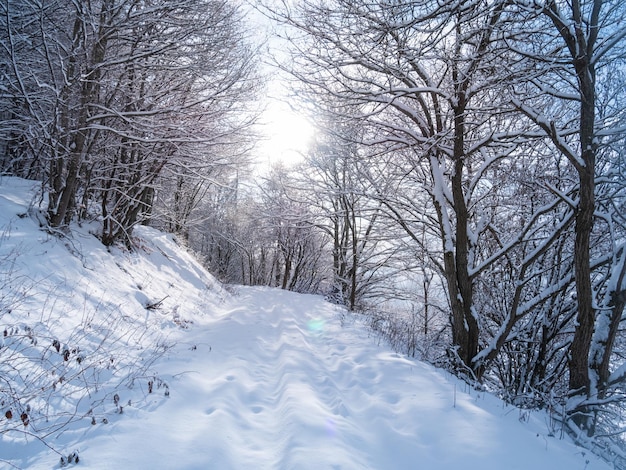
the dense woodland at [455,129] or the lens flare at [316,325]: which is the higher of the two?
the dense woodland at [455,129]

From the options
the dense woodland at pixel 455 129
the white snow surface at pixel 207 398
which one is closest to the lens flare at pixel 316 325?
the white snow surface at pixel 207 398

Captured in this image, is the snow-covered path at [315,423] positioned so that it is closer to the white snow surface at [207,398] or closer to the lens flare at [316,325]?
the white snow surface at [207,398]

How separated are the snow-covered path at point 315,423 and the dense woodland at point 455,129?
156 cm

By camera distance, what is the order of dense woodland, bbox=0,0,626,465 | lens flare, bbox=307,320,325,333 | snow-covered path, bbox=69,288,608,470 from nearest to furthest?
snow-covered path, bbox=69,288,608,470 → dense woodland, bbox=0,0,626,465 → lens flare, bbox=307,320,325,333

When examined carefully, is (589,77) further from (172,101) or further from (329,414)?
(172,101)

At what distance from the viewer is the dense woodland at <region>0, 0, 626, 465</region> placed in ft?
15.5

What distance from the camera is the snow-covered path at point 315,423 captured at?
2.59 meters

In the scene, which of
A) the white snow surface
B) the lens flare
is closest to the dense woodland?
the white snow surface

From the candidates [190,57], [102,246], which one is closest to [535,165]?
[190,57]

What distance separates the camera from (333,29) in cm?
543

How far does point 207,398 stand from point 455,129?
5.96 metres

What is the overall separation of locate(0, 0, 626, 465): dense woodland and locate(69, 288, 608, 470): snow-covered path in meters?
1.56

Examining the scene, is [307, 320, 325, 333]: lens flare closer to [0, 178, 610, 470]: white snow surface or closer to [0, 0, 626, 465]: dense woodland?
[0, 178, 610, 470]: white snow surface

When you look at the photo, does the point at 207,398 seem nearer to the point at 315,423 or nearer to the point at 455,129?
the point at 315,423
